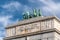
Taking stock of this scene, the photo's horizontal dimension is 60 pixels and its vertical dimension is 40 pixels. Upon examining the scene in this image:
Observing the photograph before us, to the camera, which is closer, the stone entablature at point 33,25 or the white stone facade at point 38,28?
the white stone facade at point 38,28

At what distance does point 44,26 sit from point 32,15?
320cm

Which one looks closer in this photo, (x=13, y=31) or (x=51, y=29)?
(x=51, y=29)

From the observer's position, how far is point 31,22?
3819 cm

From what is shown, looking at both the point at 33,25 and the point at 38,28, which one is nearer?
the point at 38,28

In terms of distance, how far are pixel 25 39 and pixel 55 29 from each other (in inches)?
203

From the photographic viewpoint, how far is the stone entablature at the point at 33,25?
36875 mm

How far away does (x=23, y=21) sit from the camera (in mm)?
39000

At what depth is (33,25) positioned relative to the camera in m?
38.0

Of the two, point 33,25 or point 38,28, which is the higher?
point 33,25

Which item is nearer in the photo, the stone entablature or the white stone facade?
the white stone facade

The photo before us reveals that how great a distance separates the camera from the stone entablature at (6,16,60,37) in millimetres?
36875

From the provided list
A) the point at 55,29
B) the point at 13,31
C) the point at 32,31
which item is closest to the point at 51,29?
the point at 55,29

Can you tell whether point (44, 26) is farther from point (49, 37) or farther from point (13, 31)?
point (13, 31)

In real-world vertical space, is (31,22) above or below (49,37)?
above
